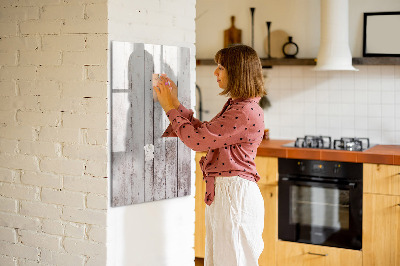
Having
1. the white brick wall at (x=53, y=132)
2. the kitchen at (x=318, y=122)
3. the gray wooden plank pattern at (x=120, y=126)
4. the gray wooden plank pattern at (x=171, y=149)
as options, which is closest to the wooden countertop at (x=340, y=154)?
the kitchen at (x=318, y=122)

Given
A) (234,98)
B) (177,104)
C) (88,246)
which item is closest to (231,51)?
(234,98)

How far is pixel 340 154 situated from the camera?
3.90m

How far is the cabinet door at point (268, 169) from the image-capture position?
13.6 ft

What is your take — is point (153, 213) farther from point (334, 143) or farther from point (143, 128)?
point (334, 143)

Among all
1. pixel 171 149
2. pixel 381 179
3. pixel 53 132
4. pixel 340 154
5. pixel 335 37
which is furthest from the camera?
pixel 335 37

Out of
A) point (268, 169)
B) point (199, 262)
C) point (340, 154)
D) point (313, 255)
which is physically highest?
point (340, 154)

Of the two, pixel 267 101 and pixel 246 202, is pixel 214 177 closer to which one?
pixel 246 202

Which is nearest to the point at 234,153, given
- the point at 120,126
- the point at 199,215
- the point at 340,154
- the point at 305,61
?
A: the point at 120,126

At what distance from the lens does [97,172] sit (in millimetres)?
2736

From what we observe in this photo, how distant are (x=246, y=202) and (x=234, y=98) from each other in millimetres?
487

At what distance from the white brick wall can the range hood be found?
2095 millimetres

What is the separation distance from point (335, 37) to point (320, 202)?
1.23 meters

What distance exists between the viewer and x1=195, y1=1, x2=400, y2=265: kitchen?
3834 mm

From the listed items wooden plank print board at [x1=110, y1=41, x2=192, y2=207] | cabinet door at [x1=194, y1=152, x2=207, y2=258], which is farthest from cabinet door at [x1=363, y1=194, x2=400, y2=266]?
Answer: wooden plank print board at [x1=110, y1=41, x2=192, y2=207]
